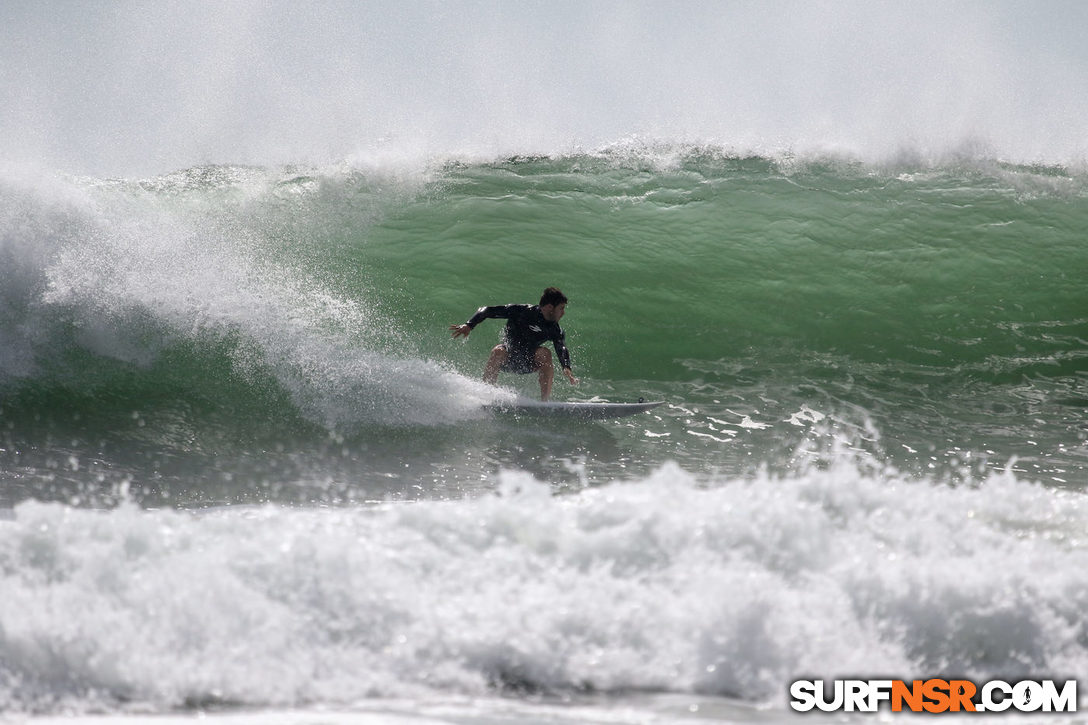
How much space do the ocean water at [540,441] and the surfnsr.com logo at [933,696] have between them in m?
0.08

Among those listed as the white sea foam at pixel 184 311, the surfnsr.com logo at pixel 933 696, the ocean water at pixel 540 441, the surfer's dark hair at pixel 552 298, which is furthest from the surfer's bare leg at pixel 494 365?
the surfnsr.com logo at pixel 933 696

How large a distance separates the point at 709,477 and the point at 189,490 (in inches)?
121

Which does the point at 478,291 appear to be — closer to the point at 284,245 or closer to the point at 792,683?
the point at 284,245

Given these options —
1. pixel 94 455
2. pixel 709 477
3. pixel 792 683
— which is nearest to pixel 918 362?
pixel 709 477

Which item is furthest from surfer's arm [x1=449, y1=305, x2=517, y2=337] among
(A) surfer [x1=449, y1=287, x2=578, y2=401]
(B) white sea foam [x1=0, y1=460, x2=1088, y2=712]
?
(B) white sea foam [x1=0, y1=460, x2=1088, y2=712]

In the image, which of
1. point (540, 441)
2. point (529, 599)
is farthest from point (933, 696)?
point (540, 441)

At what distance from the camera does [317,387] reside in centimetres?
747

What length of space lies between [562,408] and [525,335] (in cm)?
75

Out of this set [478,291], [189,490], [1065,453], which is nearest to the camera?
[189,490]

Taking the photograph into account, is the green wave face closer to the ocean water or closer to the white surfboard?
the ocean water

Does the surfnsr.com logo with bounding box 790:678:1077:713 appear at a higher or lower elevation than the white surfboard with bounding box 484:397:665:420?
lower

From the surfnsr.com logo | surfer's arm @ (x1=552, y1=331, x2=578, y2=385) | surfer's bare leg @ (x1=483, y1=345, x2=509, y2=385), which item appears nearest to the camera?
the surfnsr.com logo

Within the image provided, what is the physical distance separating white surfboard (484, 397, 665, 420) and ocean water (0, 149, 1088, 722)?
0.10 metres

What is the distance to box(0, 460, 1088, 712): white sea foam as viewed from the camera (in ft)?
10.9
